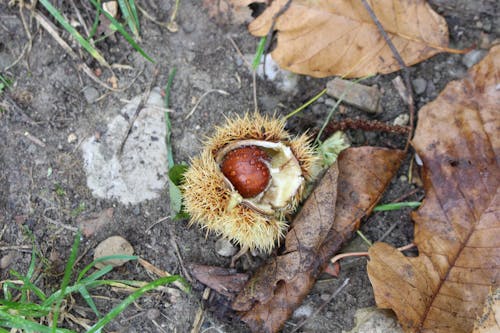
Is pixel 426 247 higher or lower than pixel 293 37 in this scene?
lower

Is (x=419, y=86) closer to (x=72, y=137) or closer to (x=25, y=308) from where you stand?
(x=72, y=137)

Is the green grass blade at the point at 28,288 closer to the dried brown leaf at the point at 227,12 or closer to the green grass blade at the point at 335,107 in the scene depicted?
the green grass blade at the point at 335,107

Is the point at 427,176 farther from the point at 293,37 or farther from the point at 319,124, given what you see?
the point at 293,37

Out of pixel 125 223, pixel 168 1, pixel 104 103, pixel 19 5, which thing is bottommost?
pixel 125 223

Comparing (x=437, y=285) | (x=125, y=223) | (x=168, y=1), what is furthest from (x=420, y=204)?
(x=168, y=1)

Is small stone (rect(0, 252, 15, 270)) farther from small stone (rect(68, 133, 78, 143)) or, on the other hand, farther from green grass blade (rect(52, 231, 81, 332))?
small stone (rect(68, 133, 78, 143))

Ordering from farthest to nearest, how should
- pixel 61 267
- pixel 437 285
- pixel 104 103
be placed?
pixel 104 103 < pixel 61 267 < pixel 437 285

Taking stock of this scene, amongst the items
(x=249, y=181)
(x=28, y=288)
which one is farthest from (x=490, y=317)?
(x=28, y=288)
